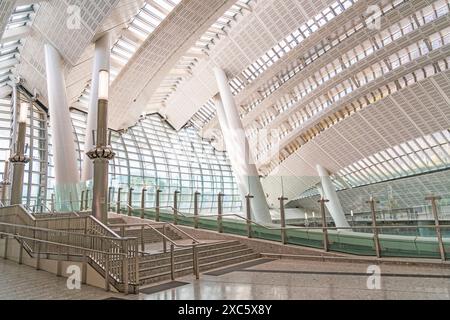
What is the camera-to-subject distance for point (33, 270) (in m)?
7.34

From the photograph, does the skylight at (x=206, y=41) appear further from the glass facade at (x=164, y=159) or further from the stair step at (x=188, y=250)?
the stair step at (x=188, y=250)

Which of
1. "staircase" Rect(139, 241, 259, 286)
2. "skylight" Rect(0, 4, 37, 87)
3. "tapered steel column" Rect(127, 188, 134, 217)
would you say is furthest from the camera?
"skylight" Rect(0, 4, 37, 87)

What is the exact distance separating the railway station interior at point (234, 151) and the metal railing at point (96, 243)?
39mm

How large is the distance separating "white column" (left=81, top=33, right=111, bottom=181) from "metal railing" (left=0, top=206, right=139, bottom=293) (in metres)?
9.83

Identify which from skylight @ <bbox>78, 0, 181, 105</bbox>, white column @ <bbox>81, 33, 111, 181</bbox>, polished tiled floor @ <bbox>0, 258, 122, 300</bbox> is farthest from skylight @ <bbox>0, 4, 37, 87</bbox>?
polished tiled floor @ <bbox>0, 258, 122, 300</bbox>

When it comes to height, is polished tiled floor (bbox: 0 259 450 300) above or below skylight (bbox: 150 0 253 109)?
below

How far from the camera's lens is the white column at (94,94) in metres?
17.6

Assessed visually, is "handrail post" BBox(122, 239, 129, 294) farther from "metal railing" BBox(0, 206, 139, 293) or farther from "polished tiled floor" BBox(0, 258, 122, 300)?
"polished tiled floor" BBox(0, 258, 122, 300)

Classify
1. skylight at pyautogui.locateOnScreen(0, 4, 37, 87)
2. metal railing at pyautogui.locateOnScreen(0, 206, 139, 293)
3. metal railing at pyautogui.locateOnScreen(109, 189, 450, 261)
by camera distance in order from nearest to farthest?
metal railing at pyautogui.locateOnScreen(0, 206, 139, 293), metal railing at pyautogui.locateOnScreen(109, 189, 450, 261), skylight at pyautogui.locateOnScreen(0, 4, 37, 87)

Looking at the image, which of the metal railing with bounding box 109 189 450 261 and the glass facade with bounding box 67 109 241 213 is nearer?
the metal railing with bounding box 109 189 450 261

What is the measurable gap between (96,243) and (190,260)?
7.75 ft

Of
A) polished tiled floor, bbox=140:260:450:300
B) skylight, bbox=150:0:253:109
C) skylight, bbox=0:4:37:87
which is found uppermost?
skylight, bbox=150:0:253:109

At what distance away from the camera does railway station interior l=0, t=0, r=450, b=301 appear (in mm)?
6262

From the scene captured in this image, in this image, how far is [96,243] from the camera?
609cm
